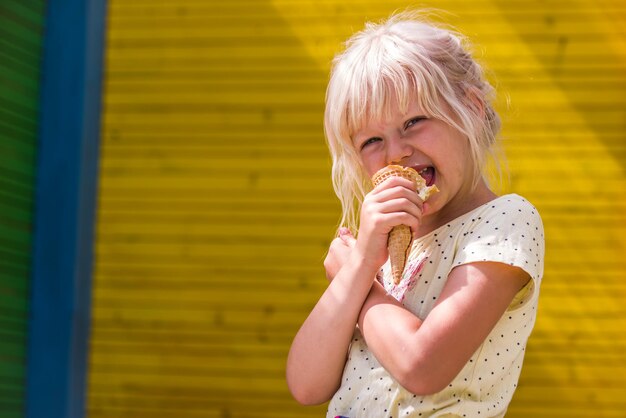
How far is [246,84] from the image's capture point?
5.84m

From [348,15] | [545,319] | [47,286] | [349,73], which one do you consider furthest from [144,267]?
[349,73]

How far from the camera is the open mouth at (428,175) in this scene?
2253mm

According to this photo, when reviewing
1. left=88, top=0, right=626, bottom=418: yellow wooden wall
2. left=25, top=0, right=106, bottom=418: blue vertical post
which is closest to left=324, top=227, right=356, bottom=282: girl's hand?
left=88, top=0, right=626, bottom=418: yellow wooden wall

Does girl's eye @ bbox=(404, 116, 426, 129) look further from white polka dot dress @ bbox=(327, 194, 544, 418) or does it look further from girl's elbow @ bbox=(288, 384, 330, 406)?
girl's elbow @ bbox=(288, 384, 330, 406)

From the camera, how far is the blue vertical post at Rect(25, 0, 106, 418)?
5590 millimetres

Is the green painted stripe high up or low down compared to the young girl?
down

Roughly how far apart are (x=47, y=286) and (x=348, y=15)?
85.2 inches

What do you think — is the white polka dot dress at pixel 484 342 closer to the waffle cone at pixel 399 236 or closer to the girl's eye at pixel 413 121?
the waffle cone at pixel 399 236

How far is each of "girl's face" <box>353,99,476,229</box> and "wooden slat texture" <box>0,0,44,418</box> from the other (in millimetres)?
3547

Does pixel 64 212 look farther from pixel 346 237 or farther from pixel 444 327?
pixel 444 327

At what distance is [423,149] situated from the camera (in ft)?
7.29

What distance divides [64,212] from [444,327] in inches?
158

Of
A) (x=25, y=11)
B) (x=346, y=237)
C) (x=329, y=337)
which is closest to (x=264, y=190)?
(x=25, y=11)

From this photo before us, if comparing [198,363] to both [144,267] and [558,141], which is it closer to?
[144,267]
